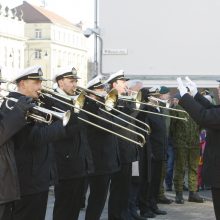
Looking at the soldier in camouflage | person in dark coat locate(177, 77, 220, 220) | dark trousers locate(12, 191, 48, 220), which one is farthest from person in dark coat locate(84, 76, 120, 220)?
the soldier in camouflage

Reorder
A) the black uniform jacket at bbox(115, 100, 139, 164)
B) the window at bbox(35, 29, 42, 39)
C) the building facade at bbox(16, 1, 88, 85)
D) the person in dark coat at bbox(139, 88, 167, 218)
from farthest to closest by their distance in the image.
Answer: the window at bbox(35, 29, 42, 39) < the building facade at bbox(16, 1, 88, 85) < the person in dark coat at bbox(139, 88, 167, 218) < the black uniform jacket at bbox(115, 100, 139, 164)

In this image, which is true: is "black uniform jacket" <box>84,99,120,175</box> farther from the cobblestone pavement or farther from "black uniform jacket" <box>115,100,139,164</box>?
the cobblestone pavement

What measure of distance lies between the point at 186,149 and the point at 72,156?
13.3ft

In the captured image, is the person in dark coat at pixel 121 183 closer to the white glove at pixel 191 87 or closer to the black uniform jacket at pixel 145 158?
the black uniform jacket at pixel 145 158

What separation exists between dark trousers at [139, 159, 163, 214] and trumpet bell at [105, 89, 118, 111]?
246 centimetres

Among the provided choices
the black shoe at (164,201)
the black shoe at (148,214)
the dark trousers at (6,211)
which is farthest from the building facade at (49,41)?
the dark trousers at (6,211)

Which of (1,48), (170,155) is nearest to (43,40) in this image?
(1,48)

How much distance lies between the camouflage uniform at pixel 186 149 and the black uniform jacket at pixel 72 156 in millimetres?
3809

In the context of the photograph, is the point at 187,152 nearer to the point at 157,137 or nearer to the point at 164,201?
the point at 164,201

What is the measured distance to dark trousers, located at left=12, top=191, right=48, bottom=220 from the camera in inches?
219

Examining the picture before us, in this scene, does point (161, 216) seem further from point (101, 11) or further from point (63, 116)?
point (63, 116)

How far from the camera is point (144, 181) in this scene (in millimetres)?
9219

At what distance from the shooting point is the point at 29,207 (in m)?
5.58

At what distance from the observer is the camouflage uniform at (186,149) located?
406 inches
